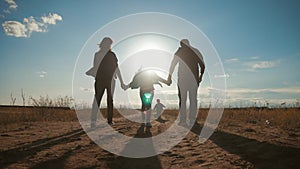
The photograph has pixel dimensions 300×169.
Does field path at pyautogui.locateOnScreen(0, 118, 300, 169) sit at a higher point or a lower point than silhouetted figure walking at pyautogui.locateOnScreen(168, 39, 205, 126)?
lower

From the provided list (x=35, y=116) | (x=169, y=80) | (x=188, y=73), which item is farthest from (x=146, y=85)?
(x=35, y=116)

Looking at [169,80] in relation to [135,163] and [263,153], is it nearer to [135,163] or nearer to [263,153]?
[135,163]

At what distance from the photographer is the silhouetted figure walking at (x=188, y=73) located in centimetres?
819

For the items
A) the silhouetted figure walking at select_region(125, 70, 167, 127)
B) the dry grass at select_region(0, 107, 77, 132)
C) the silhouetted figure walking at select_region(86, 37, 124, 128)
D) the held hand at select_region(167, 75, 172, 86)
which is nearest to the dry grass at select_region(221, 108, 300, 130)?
the held hand at select_region(167, 75, 172, 86)

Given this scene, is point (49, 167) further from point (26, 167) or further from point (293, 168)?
point (293, 168)

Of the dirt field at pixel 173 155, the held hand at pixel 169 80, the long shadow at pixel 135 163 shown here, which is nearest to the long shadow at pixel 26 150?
the dirt field at pixel 173 155

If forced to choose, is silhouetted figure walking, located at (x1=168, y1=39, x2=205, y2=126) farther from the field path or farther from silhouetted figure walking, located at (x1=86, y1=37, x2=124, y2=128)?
the field path

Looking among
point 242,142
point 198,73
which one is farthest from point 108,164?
point 198,73

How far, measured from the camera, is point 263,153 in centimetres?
374

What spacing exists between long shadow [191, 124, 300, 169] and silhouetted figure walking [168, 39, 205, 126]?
3.39 metres

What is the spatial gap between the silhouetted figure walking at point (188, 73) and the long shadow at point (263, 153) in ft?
11.1

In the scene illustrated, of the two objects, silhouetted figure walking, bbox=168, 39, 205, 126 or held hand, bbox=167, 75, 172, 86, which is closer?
silhouetted figure walking, bbox=168, 39, 205, 126

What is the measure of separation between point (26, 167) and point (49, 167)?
0.93ft

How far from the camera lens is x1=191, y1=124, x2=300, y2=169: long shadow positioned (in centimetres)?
330
